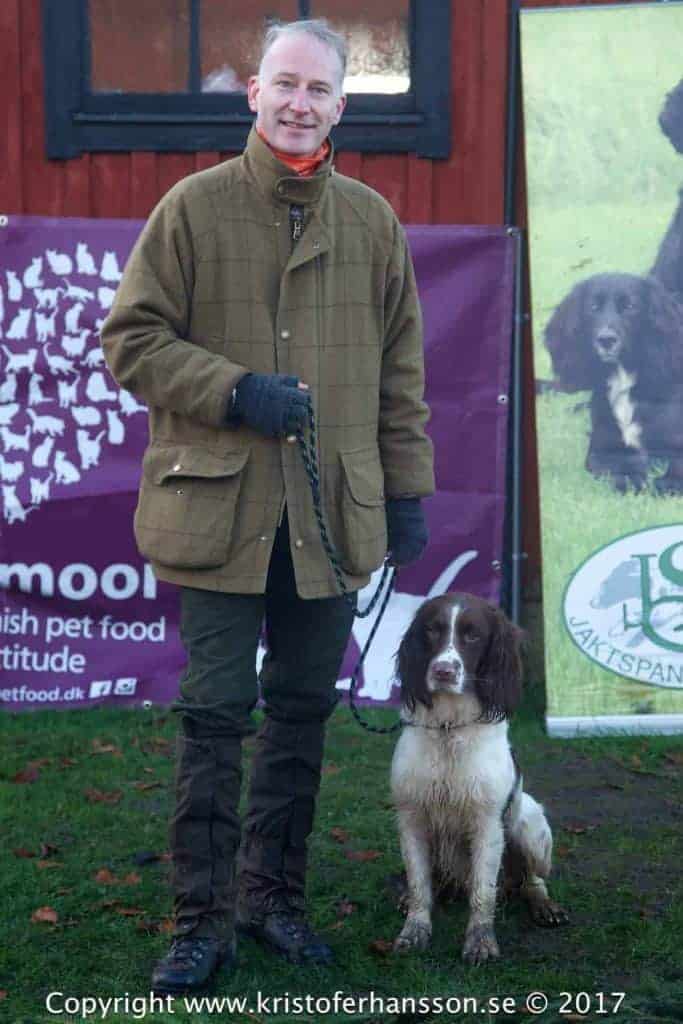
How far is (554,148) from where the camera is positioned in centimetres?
616

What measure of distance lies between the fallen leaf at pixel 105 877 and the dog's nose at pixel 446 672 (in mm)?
1364

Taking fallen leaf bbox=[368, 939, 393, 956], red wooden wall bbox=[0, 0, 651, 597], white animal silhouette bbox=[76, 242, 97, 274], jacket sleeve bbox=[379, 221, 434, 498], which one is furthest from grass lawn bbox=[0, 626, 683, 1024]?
white animal silhouette bbox=[76, 242, 97, 274]

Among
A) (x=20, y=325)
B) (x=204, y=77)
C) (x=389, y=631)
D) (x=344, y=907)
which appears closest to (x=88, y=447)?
(x=20, y=325)

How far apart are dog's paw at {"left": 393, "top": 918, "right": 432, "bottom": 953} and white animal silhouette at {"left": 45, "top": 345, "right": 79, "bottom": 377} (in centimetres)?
325

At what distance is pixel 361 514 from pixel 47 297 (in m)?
3.13

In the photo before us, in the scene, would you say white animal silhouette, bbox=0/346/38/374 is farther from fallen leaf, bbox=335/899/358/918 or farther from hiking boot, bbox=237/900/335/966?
hiking boot, bbox=237/900/335/966

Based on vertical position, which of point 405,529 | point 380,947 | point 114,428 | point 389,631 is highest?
point 114,428

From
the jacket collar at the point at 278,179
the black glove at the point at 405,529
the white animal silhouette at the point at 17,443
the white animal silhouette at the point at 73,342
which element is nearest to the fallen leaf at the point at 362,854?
the black glove at the point at 405,529

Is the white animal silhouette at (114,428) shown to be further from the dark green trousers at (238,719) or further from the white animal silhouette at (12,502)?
the dark green trousers at (238,719)

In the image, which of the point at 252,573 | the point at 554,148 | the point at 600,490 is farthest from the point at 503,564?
the point at 252,573

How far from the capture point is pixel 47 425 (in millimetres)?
6508

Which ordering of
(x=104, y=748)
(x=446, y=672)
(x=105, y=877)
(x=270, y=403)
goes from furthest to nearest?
(x=104, y=748), (x=105, y=877), (x=446, y=672), (x=270, y=403)

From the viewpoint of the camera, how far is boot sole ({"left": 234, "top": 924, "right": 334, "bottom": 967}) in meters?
3.92

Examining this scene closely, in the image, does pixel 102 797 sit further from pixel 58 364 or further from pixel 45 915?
pixel 58 364
